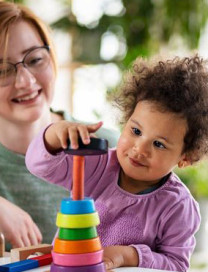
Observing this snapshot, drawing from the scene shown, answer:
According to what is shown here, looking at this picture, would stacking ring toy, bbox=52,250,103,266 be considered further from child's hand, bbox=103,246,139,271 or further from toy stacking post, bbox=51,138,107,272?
child's hand, bbox=103,246,139,271

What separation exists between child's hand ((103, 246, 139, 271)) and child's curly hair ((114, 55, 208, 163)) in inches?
10.3

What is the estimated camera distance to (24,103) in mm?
2043

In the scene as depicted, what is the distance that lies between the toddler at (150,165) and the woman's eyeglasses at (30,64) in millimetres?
695

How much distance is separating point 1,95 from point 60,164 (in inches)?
29.9

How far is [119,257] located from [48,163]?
0.24 meters

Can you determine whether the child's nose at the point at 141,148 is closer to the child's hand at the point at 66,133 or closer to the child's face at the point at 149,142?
the child's face at the point at 149,142

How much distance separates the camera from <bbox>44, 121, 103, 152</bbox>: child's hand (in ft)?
3.45

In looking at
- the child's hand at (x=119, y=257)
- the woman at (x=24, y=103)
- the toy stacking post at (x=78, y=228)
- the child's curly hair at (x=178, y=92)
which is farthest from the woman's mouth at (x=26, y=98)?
the toy stacking post at (x=78, y=228)

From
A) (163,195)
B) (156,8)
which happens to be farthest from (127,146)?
(156,8)

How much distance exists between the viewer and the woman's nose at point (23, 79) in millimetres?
2020

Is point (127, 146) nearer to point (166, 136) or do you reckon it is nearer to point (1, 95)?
point (166, 136)

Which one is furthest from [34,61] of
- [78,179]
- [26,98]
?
[78,179]

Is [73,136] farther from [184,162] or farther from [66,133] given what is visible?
[184,162]

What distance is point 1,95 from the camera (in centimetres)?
203
